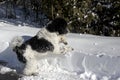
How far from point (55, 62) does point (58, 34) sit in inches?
34.1

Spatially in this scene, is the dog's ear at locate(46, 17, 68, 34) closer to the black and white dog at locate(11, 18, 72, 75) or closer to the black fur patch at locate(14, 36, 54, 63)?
the black and white dog at locate(11, 18, 72, 75)

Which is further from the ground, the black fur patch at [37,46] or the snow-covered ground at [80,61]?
the black fur patch at [37,46]

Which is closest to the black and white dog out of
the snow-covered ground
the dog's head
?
the dog's head

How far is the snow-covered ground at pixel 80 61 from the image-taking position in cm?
888

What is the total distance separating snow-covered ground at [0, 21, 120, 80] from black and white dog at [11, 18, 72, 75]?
0.30 m

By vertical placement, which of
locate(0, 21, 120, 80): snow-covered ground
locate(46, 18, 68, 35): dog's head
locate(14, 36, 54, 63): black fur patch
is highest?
locate(46, 18, 68, 35): dog's head

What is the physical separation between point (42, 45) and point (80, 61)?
1054 mm

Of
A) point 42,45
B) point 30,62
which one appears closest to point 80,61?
point 42,45

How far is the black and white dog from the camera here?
8.88 metres

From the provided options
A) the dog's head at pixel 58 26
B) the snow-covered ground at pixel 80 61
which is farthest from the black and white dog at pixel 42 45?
the snow-covered ground at pixel 80 61

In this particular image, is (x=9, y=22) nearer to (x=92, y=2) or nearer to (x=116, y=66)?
(x=92, y=2)

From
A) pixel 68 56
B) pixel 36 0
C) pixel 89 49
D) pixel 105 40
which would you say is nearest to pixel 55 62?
pixel 68 56

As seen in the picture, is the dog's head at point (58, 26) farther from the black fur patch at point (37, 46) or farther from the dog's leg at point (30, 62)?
the dog's leg at point (30, 62)

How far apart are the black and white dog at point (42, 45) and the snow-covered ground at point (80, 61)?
30 centimetres
